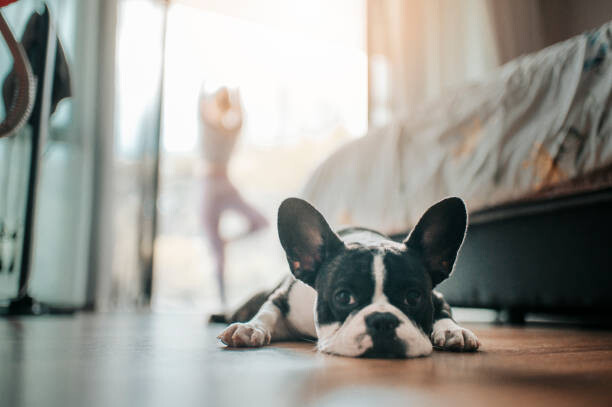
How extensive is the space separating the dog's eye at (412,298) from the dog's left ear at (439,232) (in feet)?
0.32

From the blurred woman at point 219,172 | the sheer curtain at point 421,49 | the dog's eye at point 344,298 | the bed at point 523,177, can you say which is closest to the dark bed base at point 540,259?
the bed at point 523,177

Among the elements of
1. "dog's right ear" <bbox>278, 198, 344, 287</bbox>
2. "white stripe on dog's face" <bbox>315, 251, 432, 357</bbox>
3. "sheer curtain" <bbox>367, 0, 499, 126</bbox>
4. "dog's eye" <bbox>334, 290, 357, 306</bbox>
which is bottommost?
"white stripe on dog's face" <bbox>315, 251, 432, 357</bbox>

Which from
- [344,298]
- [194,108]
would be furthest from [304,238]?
[194,108]

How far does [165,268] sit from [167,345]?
2.93 meters

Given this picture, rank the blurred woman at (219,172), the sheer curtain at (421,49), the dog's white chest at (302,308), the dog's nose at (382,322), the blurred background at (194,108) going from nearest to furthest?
the dog's nose at (382,322), the dog's white chest at (302,308), the blurred background at (194,108), the blurred woman at (219,172), the sheer curtain at (421,49)

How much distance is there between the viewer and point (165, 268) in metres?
4.00

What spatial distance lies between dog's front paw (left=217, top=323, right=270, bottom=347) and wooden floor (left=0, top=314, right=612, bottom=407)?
0.03 meters

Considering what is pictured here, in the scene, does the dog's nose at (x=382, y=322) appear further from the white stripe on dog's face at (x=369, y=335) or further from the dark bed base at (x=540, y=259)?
the dark bed base at (x=540, y=259)

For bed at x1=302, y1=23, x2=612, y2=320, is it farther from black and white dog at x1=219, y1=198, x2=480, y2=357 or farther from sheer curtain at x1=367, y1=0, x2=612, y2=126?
sheer curtain at x1=367, y1=0, x2=612, y2=126

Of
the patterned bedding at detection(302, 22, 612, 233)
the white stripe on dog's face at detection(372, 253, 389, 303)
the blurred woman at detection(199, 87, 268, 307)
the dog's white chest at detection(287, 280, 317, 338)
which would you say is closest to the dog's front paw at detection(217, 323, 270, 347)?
the dog's white chest at detection(287, 280, 317, 338)

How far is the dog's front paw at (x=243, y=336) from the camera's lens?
1066 mm

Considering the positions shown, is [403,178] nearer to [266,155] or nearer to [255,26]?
[266,155]

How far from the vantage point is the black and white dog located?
2.95ft

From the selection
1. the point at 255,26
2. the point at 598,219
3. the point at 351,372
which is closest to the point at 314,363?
the point at 351,372
